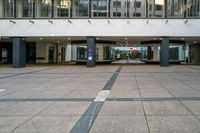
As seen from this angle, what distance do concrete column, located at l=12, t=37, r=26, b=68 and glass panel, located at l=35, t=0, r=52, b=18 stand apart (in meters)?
3.57

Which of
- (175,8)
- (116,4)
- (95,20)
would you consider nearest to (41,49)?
(95,20)

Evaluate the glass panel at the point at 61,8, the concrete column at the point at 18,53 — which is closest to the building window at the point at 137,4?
the glass panel at the point at 61,8

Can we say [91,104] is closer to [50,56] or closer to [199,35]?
[199,35]

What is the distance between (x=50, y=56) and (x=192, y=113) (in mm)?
44643

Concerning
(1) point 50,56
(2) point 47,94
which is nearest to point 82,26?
(1) point 50,56

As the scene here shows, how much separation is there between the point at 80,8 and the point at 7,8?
8155 millimetres

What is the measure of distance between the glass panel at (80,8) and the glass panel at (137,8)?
492 centimetres

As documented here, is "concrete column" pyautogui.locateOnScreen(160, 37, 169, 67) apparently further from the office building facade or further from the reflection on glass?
the reflection on glass

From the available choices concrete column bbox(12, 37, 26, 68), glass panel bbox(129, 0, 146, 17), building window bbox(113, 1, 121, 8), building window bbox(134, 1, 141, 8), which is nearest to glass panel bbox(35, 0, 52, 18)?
concrete column bbox(12, 37, 26, 68)

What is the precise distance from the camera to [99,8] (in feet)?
126

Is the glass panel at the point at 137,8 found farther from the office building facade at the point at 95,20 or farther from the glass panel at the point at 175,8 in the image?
the glass panel at the point at 175,8

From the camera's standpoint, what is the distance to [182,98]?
12352 millimetres

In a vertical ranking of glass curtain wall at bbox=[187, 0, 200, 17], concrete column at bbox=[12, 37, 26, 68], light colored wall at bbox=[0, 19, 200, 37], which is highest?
glass curtain wall at bbox=[187, 0, 200, 17]

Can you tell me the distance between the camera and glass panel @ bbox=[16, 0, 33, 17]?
38.4m
